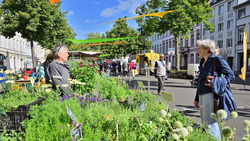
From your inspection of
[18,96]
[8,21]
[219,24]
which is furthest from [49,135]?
[219,24]

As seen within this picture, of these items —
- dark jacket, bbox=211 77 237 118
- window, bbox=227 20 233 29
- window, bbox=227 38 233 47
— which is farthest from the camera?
window, bbox=227 20 233 29

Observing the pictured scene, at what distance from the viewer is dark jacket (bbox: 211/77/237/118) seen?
254 cm

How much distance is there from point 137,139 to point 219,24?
127 feet

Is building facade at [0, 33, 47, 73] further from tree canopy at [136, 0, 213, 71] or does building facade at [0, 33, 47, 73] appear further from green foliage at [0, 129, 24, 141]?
green foliage at [0, 129, 24, 141]

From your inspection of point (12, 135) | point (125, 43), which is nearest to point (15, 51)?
point (125, 43)

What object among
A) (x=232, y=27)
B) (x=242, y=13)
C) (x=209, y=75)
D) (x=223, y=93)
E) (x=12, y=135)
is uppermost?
(x=242, y=13)

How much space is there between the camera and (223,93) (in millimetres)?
2582

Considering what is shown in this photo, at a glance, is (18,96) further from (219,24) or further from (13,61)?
(13,61)

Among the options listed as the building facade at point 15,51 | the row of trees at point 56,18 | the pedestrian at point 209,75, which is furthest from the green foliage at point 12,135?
the building facade at point 15,51

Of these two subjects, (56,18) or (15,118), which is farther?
(56,18)

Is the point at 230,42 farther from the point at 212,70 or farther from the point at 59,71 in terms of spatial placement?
the point at 59,71

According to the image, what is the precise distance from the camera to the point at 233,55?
105ft

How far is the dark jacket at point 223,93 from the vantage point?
8.32 ft

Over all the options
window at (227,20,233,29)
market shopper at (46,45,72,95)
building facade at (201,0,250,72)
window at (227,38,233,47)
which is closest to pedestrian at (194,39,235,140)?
market shopper at (46,45,72,95)
